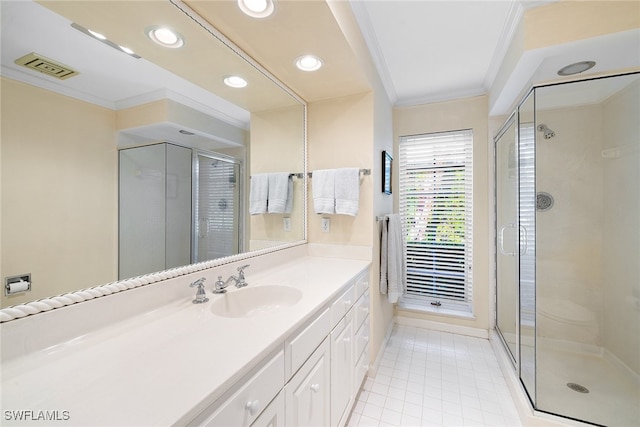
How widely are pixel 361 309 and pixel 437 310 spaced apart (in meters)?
1.48

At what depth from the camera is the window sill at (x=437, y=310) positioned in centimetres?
266

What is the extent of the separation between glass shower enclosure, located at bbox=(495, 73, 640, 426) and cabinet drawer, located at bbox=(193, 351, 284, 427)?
179cm

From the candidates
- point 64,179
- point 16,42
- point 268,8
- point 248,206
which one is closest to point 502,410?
point 248,206

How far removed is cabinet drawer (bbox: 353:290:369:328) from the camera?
1.61 m

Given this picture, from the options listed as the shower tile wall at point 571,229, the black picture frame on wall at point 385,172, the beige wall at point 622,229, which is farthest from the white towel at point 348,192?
the beige wall at point 622,229

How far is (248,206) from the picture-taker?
5.44ft

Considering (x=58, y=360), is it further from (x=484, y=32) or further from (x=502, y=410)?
(x=484, y=32)

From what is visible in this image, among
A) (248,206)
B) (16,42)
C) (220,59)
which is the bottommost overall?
(248,206)

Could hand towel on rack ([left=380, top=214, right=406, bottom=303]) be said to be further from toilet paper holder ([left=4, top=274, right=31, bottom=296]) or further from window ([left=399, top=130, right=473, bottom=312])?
toilet paper holder ([left=4, top=274, right=31, bottom=296])

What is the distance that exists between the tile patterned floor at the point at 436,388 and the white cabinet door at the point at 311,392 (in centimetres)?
61

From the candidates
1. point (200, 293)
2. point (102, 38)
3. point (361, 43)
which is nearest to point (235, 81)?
point (102, 38)

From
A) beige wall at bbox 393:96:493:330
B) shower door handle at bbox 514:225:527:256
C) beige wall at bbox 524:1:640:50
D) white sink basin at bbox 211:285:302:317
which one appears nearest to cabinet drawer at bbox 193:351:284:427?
white sink basin at bbox 211:285:302:317

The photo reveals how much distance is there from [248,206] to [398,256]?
134 cm

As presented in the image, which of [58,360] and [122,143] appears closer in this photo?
[58,360]
